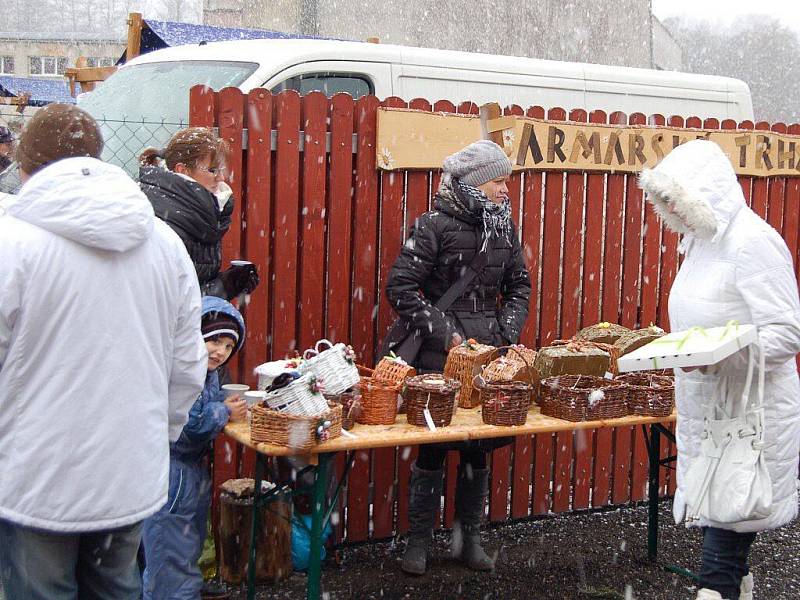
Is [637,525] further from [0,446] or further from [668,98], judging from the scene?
[0,446]

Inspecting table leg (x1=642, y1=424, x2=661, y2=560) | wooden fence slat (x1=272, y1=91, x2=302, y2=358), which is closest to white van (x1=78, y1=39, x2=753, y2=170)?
wooden fence slat (x1=272, y1=91, x2=302, y2=358)

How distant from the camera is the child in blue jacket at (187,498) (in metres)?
3.83

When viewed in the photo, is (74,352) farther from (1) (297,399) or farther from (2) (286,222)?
(2) (286,222)

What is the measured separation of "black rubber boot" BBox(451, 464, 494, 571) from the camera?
492 centimetres

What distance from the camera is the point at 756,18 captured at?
6234cm

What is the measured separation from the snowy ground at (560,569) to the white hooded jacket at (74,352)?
230 centimetres

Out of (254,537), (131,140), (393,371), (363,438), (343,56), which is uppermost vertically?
(343,56)

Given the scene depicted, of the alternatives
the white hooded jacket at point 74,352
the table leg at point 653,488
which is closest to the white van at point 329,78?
the table leg at point 653,488

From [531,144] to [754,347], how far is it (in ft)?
8.32

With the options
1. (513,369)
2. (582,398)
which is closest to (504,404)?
(513,369)

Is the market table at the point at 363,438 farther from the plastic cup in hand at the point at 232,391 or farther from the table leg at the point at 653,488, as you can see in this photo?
the table leg at the point at 653,488

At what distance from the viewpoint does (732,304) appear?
3.57m

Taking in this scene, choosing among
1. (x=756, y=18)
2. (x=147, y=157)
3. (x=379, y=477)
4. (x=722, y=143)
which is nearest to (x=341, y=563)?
(x=379, y=477)

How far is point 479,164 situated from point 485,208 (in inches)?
8.5
